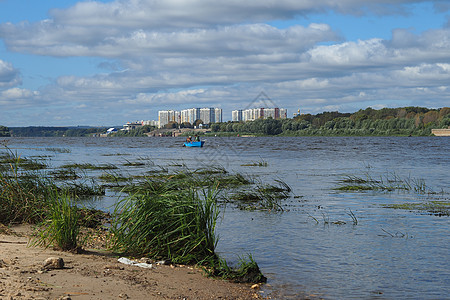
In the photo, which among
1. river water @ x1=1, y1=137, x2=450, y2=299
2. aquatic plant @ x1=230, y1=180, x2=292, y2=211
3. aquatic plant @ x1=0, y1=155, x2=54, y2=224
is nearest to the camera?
river water @ x1=1, y1=137, x2=450, y2=299

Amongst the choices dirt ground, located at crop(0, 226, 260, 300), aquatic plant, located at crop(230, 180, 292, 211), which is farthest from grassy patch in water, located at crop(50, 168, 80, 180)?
dirt ground, located at crop(0, 226, 260, 300)

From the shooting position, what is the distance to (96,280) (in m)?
8.14

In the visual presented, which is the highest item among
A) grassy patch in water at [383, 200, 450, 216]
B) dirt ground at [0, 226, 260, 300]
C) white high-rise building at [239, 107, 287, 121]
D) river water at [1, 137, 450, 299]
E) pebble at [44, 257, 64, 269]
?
white high-rise building at [239, 107, 287, 121]

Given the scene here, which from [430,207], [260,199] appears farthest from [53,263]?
[430,207]

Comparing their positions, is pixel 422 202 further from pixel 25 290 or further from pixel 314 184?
pixel 25 290

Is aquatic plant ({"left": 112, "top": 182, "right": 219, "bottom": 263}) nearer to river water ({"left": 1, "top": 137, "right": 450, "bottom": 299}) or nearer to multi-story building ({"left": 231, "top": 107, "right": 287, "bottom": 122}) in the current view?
river water ({"left": 1, "top": 137, "right": 450, "bottom": 299})

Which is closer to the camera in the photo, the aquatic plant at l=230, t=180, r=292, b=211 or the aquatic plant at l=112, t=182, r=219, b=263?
the aquatic plant at l=112, t=182, r=219, b=263

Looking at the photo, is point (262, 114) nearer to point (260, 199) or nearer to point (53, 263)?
point (260, 199)

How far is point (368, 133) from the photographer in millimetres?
187500

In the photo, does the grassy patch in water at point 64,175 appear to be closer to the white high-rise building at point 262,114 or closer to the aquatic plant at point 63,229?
the white high-rise building at point 262,114

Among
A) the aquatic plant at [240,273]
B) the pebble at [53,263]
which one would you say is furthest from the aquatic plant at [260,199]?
the pebble at [53,263]

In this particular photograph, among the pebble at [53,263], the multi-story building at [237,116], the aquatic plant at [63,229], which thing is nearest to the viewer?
the pebble at [53,263]

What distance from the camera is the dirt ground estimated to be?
24.3 feet

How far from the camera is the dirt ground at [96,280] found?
24.3ft
